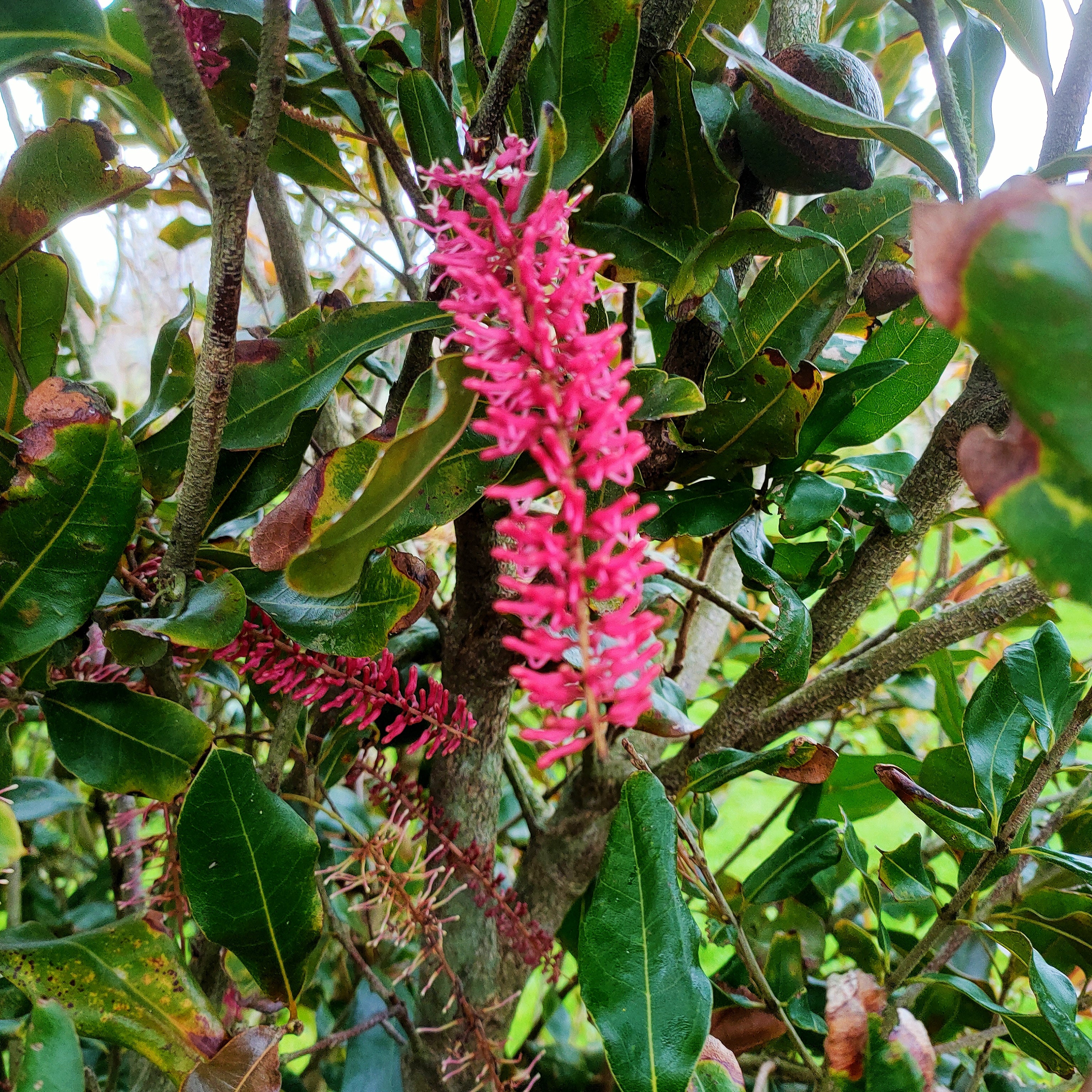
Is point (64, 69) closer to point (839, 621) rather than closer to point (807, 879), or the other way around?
point (839, 621)

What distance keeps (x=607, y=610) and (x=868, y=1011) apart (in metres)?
0.30

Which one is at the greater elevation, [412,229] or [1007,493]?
[412,229]

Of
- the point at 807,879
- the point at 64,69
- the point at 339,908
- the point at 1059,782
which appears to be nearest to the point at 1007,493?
the point at 807,879

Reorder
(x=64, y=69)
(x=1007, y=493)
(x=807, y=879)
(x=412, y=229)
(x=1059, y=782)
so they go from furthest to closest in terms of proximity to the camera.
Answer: (x=1059, y=782), (x=412, y=229), (x=807, y=879), (x=64, y=69), (x=1007, y=493)

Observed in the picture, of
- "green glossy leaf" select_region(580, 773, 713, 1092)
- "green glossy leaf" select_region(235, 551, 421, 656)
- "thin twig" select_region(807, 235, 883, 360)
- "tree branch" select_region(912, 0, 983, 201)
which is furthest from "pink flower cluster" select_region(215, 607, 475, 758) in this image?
"tree branch" select_region(912, 0, 983, 201)

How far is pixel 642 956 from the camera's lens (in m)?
0.43

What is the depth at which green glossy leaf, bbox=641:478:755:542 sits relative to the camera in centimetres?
51

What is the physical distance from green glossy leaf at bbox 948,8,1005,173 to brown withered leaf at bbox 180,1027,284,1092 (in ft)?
2.43

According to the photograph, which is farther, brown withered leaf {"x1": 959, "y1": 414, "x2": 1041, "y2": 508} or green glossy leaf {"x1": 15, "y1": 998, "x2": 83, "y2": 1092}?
green glossy leaf {"x1": 15, "y1": 998, "x2": 83, "y2": 1092}

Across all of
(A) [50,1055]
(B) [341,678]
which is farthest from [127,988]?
(B) [341,678]

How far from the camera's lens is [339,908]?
93 cm

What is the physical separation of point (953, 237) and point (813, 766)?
368 millimetres

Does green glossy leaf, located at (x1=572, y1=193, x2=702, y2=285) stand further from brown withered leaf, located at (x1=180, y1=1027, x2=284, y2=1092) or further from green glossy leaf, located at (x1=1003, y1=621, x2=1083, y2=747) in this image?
brown withered leaf, located at (x1=180, y1=1027, x2=284, y2=1092)

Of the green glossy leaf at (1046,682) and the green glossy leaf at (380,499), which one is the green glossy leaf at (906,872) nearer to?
the green glossy leaf at (1046,682)
